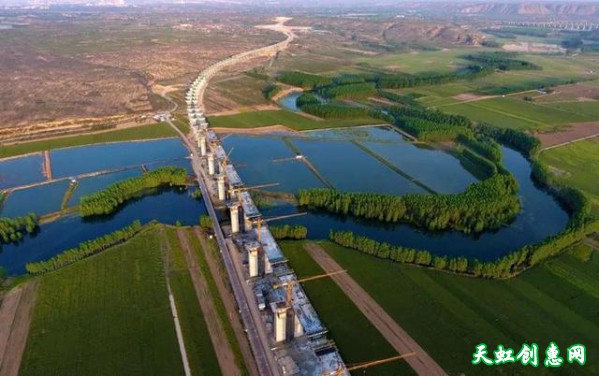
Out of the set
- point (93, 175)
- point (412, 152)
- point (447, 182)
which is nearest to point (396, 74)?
point (412, 152)

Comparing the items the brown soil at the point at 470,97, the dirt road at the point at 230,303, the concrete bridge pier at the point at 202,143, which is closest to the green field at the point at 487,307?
the dirt road at the point at 230,303

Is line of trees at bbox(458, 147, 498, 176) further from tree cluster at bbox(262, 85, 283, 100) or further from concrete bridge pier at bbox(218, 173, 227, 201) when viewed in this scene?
tree cluster at bbox(262, 85, 283, 100)

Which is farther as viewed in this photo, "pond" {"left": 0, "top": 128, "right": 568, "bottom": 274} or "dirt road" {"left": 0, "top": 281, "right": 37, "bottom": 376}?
"pond" {"left": 0, "top": 128, "right": 568, "bottom": 274}

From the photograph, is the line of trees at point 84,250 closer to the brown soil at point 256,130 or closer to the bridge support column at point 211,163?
the bridge support column at point 211,163

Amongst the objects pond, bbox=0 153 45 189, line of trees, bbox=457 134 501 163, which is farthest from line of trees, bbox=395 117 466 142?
pond, bbox=0 153 45 189

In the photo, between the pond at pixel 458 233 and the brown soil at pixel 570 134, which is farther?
the brown soil at pixel 570 134

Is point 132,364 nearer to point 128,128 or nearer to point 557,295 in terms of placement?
→ point 557,295
